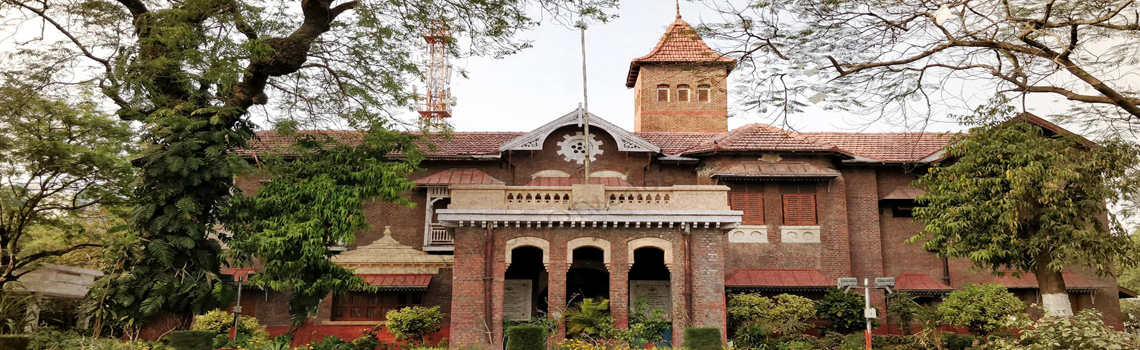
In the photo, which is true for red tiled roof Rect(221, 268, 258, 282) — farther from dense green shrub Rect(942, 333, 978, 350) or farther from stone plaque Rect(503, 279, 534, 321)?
dense green shrub Rect(942, 333, 978, 350)

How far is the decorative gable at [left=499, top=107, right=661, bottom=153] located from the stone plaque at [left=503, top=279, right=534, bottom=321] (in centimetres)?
413

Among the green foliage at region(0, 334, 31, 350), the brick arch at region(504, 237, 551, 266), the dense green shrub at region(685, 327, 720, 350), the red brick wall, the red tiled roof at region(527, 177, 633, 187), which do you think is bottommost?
the dense green shrub at region(685, 327, 720, 350)

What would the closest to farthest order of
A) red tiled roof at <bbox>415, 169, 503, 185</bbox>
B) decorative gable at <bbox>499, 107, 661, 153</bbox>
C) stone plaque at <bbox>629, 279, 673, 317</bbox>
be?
1. stone plaque at <bbox>629, 279, 673, 317</bbox>
2. red tiled roof at <bbox>415, 169, 503, 185</bbox>
3. decorative gable at <bbox>499, 107, 661, 153</bbox>

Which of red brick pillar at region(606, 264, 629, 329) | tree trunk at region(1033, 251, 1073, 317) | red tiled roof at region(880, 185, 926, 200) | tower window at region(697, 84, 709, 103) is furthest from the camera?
tower window at region(697, 84, 709, 103)

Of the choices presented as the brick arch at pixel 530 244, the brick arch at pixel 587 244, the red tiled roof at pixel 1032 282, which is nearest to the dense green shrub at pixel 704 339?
the brick arch at pixel 587 244

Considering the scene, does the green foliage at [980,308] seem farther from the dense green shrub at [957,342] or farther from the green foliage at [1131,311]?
the green foliage at [1131,311]

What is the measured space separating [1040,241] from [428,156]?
16385 mm

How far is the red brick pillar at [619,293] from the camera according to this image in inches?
721

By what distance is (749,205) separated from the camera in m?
22.7

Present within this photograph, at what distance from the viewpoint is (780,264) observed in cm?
2225

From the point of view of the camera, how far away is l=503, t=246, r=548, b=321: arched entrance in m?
21.4

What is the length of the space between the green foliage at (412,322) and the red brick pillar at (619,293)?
185 inches

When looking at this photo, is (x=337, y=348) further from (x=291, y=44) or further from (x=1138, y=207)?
(x=1138, y=207)

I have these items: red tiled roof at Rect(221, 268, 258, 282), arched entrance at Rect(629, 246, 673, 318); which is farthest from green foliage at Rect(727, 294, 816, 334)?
red tiled roof at Rect(221, 268, 258, 282)
